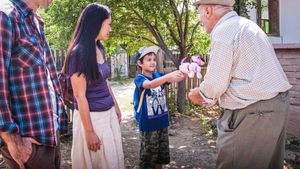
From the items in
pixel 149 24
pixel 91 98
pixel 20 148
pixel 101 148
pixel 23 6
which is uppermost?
pixel 149 24

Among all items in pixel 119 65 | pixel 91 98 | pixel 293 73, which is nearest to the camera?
pixel 91 98

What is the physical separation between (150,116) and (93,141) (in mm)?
1241

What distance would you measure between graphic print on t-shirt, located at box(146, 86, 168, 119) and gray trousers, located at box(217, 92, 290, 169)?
1423mm

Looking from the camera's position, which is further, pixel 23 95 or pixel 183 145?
pixel 183 145

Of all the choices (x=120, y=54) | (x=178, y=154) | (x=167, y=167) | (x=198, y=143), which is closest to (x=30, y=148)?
(x=167, y=167)

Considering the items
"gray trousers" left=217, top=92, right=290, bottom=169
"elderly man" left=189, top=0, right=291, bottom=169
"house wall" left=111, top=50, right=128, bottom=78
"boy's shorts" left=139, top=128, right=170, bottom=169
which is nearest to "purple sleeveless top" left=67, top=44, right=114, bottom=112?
"elderly man" left=189, top=0, right=291, bottom=169

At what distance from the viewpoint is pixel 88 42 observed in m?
2.71

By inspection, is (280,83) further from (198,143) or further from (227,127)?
(198,143)

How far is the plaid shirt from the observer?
1.78m

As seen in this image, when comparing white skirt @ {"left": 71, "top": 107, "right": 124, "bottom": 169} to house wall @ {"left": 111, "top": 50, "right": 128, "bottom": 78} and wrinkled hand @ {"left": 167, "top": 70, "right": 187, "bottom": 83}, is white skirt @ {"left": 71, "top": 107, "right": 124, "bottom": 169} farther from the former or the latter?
house wall @ {"left": 111, "top": 50, "right": 128, "bottom": 78}

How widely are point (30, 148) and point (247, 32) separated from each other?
5.21ft

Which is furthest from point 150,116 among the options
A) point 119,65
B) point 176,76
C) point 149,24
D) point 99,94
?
point 119,65

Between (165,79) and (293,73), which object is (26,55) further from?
(293,73)

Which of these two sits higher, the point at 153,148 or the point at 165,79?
the point at 165,79
